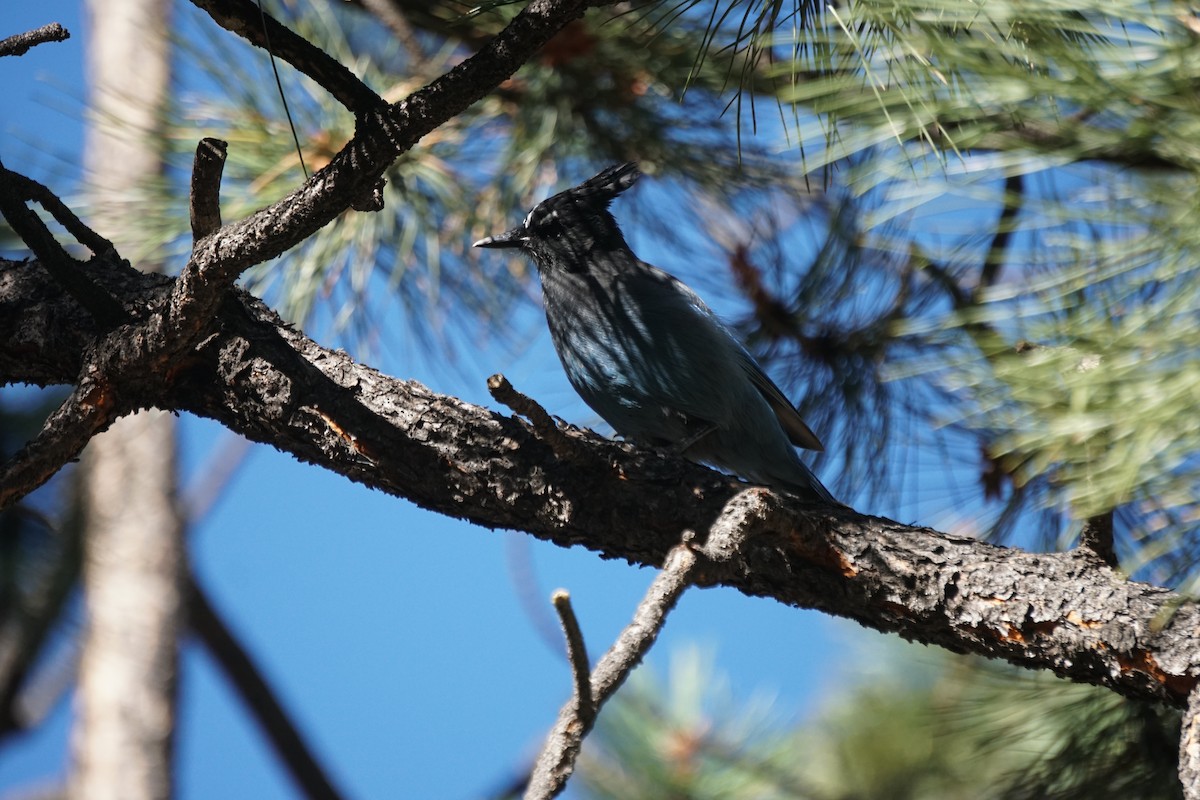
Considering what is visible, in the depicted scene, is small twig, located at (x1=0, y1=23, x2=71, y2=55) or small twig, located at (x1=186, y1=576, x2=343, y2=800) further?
small twig, located at (x1=186, y1=576, x2=343, y2=800)

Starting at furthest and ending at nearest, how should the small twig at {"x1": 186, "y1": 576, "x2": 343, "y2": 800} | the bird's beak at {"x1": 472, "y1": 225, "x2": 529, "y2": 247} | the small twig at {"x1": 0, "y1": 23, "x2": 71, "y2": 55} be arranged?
1. the small twig at {"x1": 186, "y1": 576, "x2": 343, "y2": 800}
2. the bird's beak at {"x1": 472, "y1": 225, "x2": 529, "y2": 247}
3. the small twig at {"x1": 0, "y1": 23, "x2": 71, "y2": 55}

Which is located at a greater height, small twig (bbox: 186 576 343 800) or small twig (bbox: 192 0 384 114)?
small twig (bbox: 186 576 343 800)

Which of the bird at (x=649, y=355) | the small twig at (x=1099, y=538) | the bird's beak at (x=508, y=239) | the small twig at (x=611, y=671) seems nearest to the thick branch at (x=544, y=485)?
the small twig at (x=1099, y=538)

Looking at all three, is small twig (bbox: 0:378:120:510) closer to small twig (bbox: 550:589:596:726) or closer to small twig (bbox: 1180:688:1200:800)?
small twig (bbox: 550:589:596:726)

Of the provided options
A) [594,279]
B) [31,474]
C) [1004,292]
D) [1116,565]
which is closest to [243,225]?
[31,474]

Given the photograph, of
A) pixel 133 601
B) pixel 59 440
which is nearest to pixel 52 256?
pixel 59 440

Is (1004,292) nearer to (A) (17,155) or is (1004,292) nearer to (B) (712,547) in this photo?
(B) (712,547)

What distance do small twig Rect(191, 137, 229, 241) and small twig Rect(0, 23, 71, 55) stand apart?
0.24 meters

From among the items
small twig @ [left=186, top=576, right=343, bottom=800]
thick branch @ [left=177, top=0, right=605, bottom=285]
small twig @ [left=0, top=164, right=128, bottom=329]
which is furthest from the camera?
small twig @ [left=186, top=576, right=343, bottom=800]

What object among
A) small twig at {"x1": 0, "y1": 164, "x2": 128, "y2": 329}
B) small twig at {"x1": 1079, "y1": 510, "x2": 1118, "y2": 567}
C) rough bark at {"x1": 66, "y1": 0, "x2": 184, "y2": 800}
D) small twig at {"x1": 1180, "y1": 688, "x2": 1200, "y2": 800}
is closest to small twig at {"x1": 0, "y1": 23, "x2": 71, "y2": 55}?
small twig at {"x1": 0, "y1": 164, "x2": 128, "y2": 329}

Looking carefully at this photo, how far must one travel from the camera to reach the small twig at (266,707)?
15.2 ft

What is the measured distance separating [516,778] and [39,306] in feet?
8.59

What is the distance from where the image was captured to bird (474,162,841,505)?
3.05 meters

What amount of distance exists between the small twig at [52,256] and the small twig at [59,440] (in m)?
0.14
